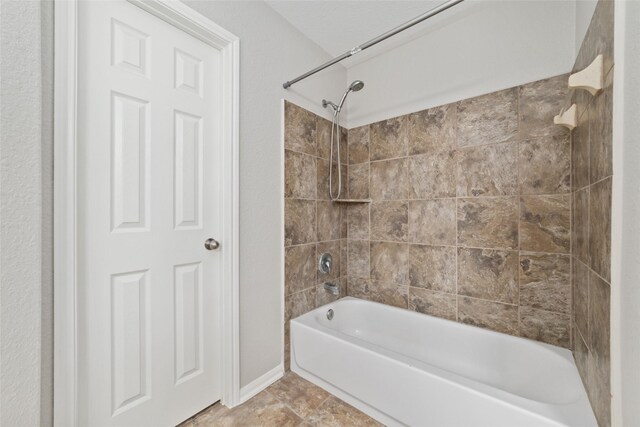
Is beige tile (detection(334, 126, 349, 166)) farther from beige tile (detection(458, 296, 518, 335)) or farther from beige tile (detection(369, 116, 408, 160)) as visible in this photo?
beige tile (detection(458, 296, 518, 335))

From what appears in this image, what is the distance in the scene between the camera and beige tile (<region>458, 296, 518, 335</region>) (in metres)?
1.49

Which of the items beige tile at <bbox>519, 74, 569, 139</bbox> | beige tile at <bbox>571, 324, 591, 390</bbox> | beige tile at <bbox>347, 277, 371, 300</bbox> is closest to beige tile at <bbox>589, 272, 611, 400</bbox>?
beige tile at <bbox>571, 324, 591, 390</bbox>

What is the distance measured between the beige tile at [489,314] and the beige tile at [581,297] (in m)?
0.29

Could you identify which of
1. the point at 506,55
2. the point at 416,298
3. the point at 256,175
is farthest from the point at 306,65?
the point at 416,298

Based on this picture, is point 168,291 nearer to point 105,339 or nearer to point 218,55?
point 105,339

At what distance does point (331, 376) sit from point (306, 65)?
2.07 meters

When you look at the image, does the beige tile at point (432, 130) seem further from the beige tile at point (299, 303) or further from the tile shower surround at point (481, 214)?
the beige tile at point (299, 303)

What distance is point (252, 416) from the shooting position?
1.28 meters

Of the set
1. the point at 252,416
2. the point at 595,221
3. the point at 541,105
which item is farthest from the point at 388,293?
the point at 541,105

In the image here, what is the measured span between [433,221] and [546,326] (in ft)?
2.70

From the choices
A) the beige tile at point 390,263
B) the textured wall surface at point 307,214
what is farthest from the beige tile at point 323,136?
the beige tile at point 390,263

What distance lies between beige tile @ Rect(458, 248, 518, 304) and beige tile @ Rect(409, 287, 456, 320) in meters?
0.11

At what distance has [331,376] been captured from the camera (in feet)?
4.70

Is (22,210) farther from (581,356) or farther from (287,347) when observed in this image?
(581,356)
